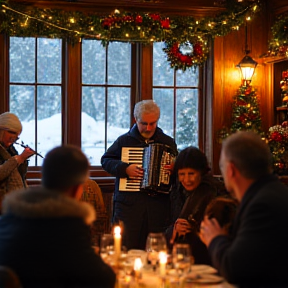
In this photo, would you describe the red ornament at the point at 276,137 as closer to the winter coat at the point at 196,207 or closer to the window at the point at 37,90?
the window at the point at 37,90

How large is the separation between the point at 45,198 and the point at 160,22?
4537 mm

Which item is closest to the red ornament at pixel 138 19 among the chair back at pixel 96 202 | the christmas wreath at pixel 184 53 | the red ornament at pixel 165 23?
the red ornament at pixel 165 23

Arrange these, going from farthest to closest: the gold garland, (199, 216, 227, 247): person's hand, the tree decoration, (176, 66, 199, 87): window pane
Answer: (176, 66, 199, 87): window pane
the tree decoration
the gold garland
(199, 216, 227, 247): person's hand

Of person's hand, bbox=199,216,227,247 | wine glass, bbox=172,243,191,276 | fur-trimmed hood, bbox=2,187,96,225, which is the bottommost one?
wine glass, bbox=172,243,191,276

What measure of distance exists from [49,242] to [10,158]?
2.99 m

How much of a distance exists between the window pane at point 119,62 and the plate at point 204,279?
14.0 ft

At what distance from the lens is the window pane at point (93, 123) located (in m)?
7.13

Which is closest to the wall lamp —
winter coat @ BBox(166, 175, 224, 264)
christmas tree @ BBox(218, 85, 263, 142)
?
christmas tree @ BBox(218, 85, 263, 142)

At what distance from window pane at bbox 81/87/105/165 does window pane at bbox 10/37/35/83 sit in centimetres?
59

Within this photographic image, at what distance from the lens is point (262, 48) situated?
7371 millimetres

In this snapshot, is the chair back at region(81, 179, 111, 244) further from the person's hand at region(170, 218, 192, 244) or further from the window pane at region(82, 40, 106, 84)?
the window pane at region(82, 40, 106, 84)

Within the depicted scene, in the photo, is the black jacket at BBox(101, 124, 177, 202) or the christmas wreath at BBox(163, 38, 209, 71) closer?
the black jacket at BBox(101, 124, 177, 202)

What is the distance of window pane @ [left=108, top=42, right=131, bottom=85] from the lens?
23.6 ft

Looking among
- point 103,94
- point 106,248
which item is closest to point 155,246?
point 106,248
